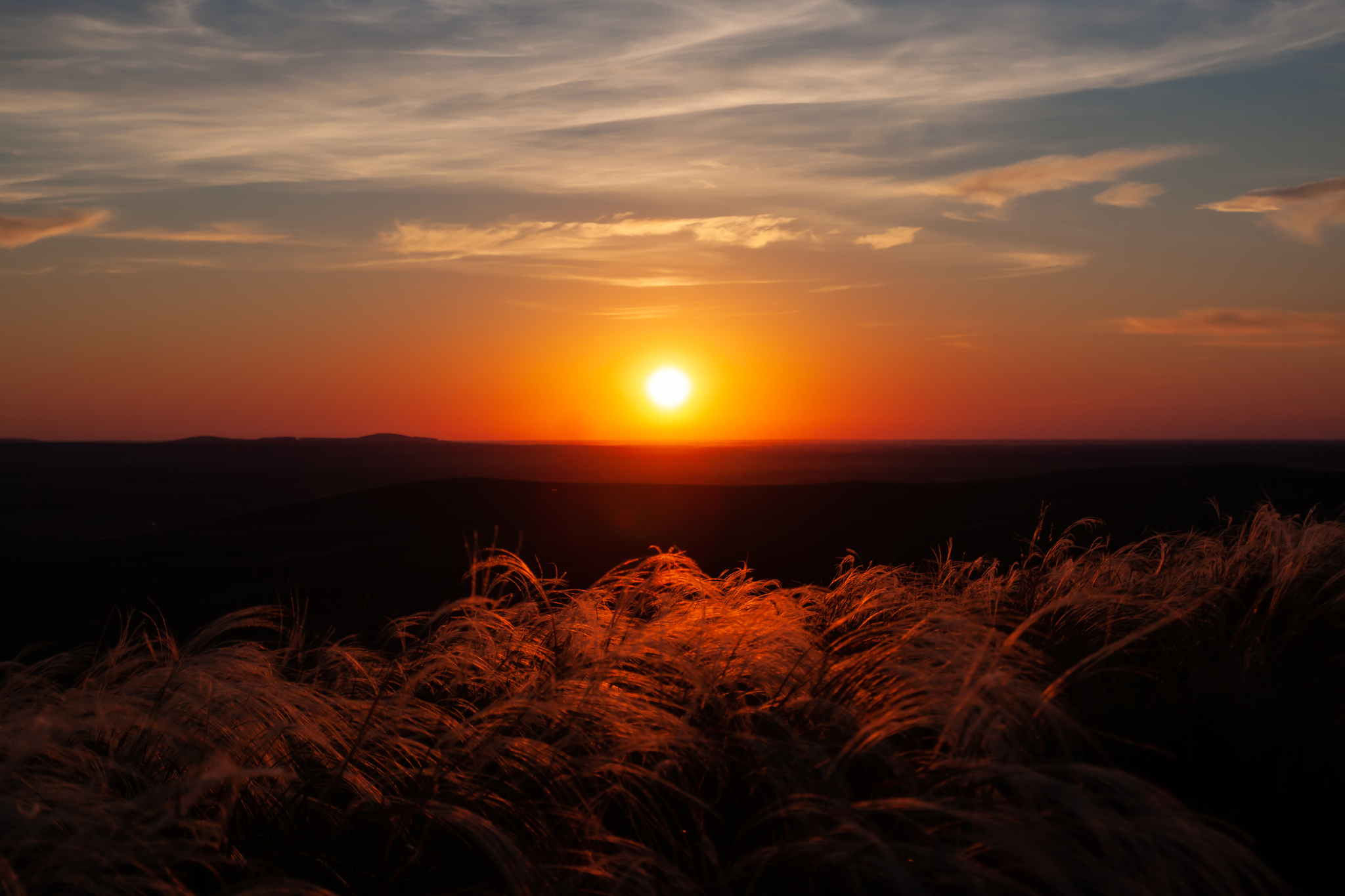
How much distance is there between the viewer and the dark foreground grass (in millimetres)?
2441

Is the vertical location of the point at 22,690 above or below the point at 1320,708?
below

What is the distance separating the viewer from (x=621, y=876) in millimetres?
2445

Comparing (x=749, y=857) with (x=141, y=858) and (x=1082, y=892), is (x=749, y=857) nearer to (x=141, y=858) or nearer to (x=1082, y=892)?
(x=1082, y=892)

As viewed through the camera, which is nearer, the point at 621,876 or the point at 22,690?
the point at 621,876

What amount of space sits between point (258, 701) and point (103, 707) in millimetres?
597

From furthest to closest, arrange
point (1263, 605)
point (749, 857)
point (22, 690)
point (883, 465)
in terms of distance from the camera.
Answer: point (883, 465) → point (1263, 605) → point (22, 690) → point (749, 857)

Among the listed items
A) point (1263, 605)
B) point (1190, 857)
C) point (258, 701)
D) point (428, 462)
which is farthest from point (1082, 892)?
point (428, 462)

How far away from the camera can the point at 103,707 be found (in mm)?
3496

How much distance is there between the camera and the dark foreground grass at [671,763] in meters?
2.44

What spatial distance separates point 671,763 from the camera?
3.07 meters

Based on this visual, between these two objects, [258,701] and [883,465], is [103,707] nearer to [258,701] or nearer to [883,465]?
[258,701]

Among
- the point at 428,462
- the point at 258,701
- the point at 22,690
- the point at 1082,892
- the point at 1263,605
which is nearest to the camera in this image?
the point at 1082,892

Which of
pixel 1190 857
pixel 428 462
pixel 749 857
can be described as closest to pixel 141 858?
pixel 749 857

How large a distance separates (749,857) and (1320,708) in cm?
261
